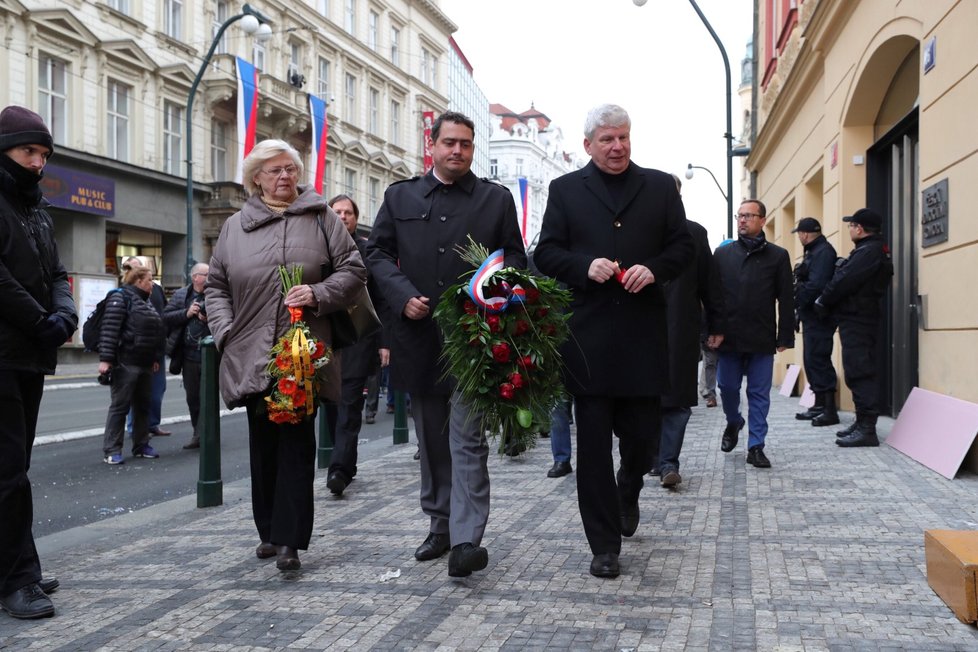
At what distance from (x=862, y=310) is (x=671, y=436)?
9.61ft

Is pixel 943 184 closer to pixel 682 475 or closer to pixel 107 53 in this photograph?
pixel 682 475

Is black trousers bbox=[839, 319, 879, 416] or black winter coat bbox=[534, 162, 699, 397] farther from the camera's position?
black trousers bbox=[839, 319, 879, 416]

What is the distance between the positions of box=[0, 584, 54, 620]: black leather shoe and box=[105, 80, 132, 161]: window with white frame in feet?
82.6

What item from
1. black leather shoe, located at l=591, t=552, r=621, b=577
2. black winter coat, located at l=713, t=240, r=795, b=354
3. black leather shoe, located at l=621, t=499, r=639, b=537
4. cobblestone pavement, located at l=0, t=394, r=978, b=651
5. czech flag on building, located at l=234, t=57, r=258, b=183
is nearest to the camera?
cobblestone pavement, located at l=0, t=394, r=978, b=651

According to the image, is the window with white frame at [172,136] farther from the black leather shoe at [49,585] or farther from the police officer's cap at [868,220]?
the black leather shoe at [49,585]

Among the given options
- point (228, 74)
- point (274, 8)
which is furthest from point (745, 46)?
point (228, 74)

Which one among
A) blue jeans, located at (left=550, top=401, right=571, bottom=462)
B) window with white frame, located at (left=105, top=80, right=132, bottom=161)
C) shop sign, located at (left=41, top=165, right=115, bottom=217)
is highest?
window with white frame, located at (left=105, top=80, right=132, bottom=161)

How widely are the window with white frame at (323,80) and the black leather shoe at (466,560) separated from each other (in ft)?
126

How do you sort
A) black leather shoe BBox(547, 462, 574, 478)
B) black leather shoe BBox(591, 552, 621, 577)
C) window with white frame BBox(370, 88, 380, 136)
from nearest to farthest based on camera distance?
black leather shoe BBox(591, 552, 621, 577) < black leather shoe BBox(547, 462, 574, 478) < window with white frame BBox(370, 88, 380, 136)

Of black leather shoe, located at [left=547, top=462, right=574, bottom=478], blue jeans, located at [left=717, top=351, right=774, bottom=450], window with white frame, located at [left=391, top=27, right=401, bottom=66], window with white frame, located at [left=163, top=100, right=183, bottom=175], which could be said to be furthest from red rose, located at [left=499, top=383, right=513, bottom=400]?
window with white frame, located at [left=391, top=27, right=401, bottom=66]

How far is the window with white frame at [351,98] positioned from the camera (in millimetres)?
43750

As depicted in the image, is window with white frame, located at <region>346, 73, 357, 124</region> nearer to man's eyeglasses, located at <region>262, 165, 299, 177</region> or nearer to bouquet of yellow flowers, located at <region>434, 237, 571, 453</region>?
man's eyeglasses, located at <region>262, 165, 299, 177</region>

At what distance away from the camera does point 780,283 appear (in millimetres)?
7773

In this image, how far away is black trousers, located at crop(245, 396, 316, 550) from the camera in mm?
4562
